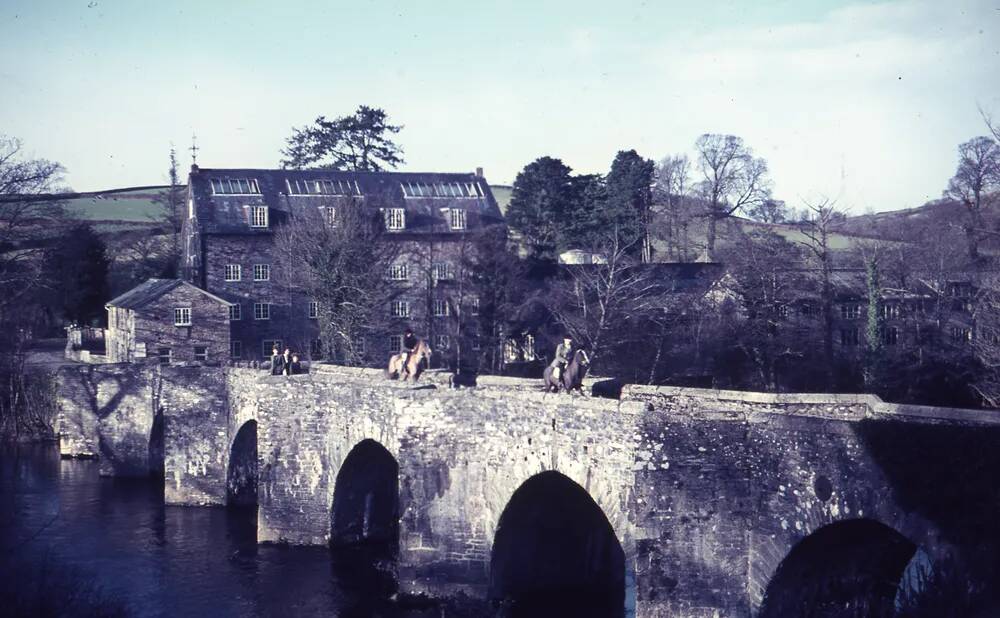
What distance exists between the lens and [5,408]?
46.2m

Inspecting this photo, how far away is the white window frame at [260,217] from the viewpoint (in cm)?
5525

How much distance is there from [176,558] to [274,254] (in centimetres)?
2787

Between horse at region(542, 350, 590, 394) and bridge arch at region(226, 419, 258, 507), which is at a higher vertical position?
horse at region(542, 350, 590, 394)

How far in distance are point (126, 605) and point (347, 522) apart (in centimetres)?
635

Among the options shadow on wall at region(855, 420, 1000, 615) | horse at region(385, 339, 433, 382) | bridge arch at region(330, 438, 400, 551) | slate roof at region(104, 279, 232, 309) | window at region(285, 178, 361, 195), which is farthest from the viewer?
window at region(285, 178, 361, 195)

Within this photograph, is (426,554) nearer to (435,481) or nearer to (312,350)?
(435,481)

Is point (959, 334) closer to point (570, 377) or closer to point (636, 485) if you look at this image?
point (570, 377)

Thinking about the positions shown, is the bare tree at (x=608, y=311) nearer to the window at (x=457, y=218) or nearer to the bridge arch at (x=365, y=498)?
the window at (x=457, y=218)

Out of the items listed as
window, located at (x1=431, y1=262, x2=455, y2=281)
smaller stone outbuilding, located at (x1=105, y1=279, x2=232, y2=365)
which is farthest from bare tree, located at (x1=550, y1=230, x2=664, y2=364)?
smaller stone outbuilding, located at (x1=105, y1=279, x2=232, y2=365)

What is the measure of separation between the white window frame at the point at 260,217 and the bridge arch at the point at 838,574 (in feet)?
138

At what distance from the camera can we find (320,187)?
189 ft

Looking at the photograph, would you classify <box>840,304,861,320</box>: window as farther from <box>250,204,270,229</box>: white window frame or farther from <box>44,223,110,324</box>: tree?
<box>44,223,110,324</box>: tree

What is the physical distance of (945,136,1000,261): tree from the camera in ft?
146

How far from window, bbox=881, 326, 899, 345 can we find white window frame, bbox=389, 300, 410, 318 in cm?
2422
